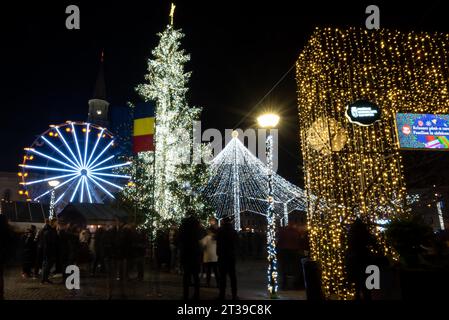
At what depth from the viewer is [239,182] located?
26969 millimetres

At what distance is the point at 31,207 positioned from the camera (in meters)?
23.5

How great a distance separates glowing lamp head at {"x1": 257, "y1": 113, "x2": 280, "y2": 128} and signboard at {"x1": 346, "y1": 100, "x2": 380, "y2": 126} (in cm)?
175

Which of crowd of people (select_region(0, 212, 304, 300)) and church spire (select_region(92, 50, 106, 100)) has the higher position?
church spire (select_region(92, 50, 106, 100))

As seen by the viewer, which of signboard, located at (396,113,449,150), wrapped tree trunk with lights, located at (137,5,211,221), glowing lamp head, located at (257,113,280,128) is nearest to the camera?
glowing lamp head, located at (257,113,280,128)

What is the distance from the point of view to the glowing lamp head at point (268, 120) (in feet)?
28.6

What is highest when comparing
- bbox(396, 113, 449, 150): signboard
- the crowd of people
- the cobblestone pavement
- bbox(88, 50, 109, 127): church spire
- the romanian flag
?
bbox(88, 50, 109, 127): church spire

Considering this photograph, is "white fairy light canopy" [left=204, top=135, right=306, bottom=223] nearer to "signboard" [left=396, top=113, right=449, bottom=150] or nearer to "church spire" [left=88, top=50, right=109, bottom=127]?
"signboard" [left=396, top=113, right=449, bottom=150]

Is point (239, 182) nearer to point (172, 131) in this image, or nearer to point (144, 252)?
point (172, 131)

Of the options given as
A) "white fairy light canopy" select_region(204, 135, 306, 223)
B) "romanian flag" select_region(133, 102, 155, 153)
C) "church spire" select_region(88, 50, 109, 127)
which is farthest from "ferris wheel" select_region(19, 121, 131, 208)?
"church spire" select_region(88, 50, 109, 127)

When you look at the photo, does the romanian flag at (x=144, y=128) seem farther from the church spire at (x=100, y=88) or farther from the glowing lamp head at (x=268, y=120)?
the church spire at (x=100, y=88)

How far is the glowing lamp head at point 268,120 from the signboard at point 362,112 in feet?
5.74

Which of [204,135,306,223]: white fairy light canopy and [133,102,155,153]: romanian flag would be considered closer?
[133,102,155,153]: romanian flag

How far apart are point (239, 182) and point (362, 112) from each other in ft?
60.5

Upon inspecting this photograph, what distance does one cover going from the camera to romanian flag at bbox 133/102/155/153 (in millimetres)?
12914
